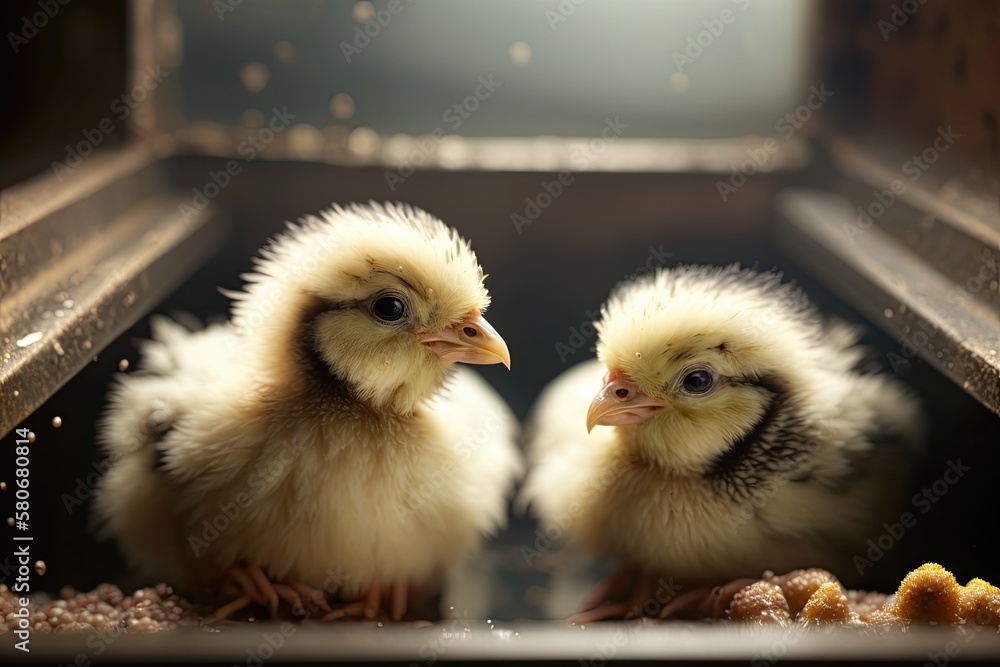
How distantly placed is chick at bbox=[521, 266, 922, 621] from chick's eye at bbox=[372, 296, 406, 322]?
0.34 metres

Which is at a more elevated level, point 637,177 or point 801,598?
point 637,177

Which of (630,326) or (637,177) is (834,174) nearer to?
(637,177)

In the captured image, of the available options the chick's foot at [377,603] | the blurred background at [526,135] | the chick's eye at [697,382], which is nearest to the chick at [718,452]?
the chick's eye at [697,382]

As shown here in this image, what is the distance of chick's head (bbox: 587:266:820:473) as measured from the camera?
1.40 m

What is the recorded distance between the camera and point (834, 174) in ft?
8.06

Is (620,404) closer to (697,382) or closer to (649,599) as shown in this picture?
(697,382)

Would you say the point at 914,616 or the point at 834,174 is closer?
the point at 914,616

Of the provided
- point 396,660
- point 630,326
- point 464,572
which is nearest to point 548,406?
point 464,572

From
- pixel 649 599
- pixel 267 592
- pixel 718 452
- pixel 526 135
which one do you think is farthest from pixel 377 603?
pixel 526 135

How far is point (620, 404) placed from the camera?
1.41 metres

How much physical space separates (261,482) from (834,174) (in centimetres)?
181

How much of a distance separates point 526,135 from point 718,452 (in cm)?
131

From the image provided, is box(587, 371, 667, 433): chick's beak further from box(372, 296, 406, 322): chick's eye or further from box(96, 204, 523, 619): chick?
box(372, 296, 406, 322): chick's eye

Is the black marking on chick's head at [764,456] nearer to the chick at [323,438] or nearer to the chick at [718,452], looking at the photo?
the chick at [718,452]
